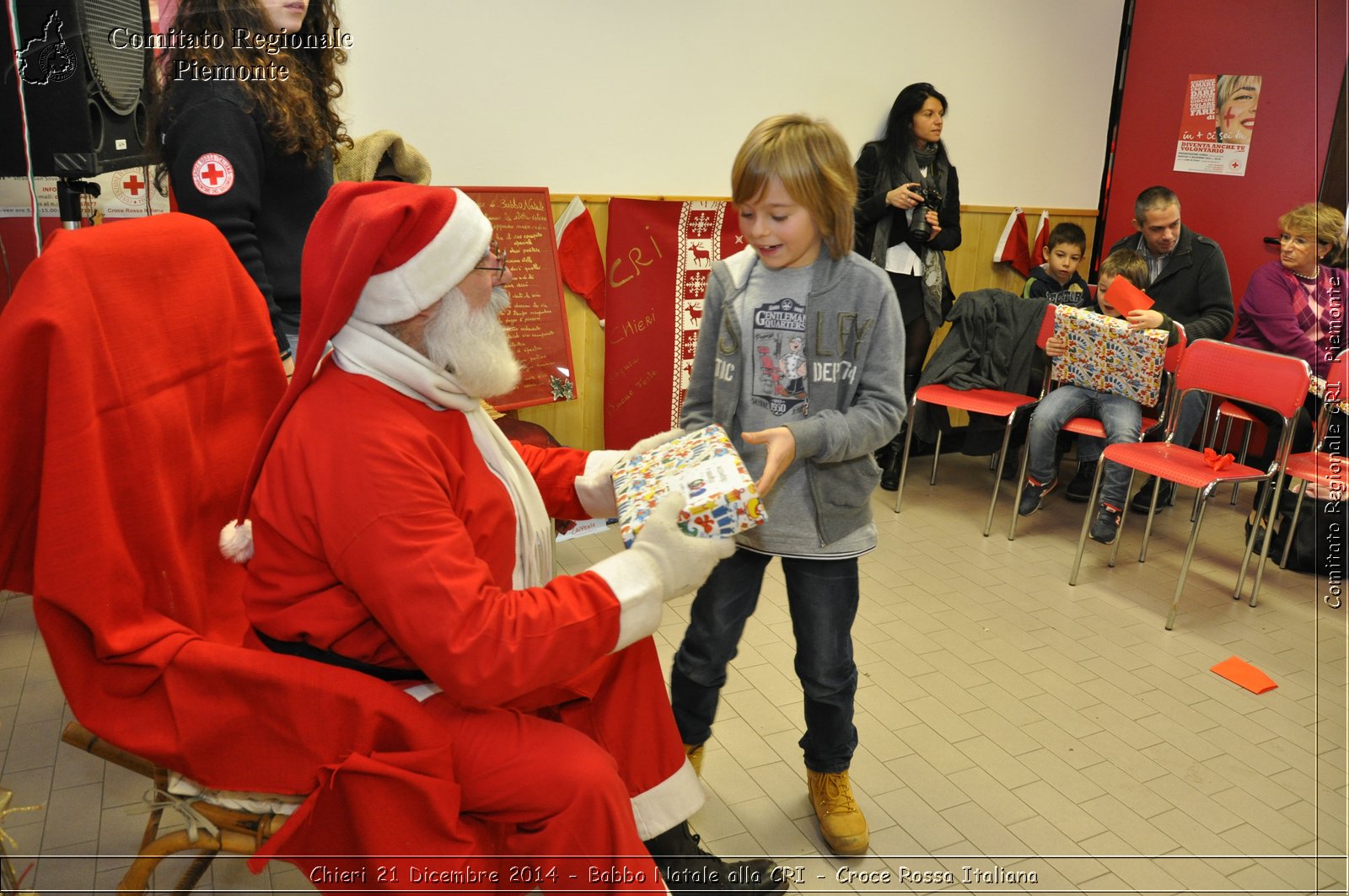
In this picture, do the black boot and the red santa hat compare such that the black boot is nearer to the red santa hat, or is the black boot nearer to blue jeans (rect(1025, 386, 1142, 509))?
the red santa hat

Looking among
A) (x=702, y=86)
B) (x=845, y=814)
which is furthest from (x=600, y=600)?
(x=702, y=86)

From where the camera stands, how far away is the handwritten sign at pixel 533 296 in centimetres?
382

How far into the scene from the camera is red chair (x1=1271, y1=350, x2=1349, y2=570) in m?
3.34

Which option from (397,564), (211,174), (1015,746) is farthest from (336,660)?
(1015,746)

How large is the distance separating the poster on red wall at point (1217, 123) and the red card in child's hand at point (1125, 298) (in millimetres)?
1524

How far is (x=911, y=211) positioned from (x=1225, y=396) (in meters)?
1.52

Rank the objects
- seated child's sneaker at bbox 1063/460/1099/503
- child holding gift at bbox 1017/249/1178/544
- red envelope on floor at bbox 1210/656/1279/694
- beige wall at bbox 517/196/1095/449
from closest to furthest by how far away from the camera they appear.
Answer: red envelope on floor at bbox 1210/656/1279/694
child holding gift at bbox 1017/249/1178/544
beige wall at bbox 517/196/1095/449
seated child's sneaker at bbox 1063/460/1099/503

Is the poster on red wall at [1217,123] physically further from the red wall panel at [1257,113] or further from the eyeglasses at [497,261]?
the eyeglasses at [497,261]

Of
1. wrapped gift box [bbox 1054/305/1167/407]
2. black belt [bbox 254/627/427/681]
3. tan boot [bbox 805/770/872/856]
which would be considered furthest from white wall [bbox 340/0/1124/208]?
tan boot [bbox 805/770/872/856]

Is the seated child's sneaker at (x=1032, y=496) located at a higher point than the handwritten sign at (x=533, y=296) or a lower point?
lower

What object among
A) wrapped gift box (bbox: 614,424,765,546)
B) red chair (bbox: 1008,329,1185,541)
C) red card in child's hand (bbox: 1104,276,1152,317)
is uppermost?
red card in child's hand (bbox: 1104,276,1152,317)

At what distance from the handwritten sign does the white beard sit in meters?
2.17

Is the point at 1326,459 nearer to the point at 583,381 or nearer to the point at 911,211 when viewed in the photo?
the point at 911,211

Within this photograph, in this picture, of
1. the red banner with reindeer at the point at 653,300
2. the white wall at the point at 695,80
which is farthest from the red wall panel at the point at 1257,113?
the red banner with reindeer at the point at 653,300
